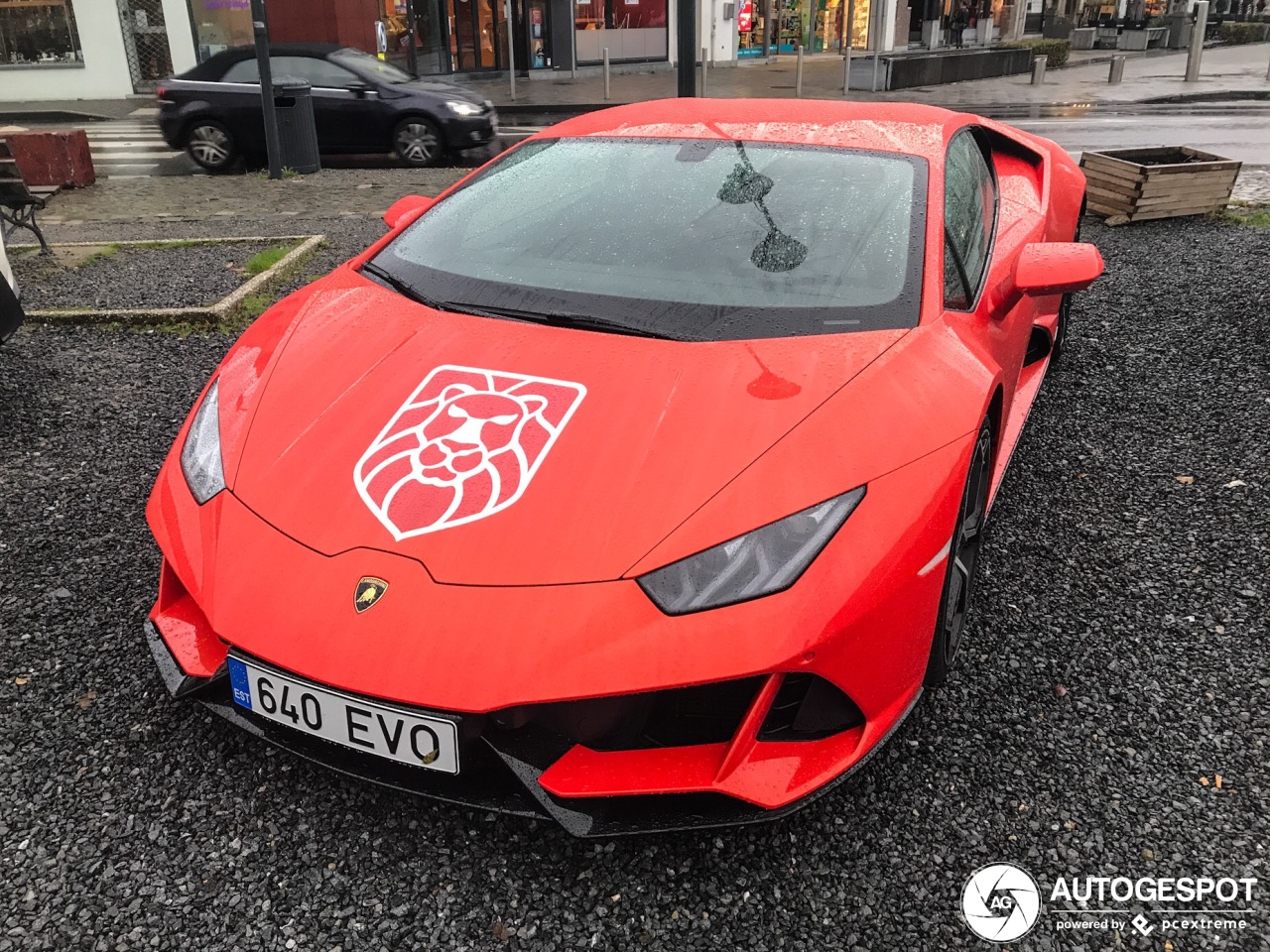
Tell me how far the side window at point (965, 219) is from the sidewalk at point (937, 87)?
46.2 ft

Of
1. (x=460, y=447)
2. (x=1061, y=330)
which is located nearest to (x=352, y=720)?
(x=460, y=447)

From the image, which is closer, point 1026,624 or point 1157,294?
point 1026,624

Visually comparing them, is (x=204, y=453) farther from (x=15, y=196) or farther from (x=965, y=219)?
(x=15, y=196)

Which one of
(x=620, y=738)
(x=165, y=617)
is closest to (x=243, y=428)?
(x=165, y=617)

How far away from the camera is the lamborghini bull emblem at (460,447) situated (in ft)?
6.57

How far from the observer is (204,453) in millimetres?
2320

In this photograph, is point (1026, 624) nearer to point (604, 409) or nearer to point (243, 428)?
point (604, 409)

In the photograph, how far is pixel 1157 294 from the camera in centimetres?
580

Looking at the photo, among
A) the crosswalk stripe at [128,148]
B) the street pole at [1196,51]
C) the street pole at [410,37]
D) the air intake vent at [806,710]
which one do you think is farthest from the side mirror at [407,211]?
the street pole at [1196,51]

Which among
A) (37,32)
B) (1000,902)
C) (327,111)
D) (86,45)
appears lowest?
(1000,902)

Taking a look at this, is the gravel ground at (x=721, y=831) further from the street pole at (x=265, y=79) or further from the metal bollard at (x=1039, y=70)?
the metal bollard at (x=1039, y=70)

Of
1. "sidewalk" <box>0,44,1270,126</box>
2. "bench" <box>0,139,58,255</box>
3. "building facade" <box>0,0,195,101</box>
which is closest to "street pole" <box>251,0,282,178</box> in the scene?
"bench" <box>0,139,58,255</box>

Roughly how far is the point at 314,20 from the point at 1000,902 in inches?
778

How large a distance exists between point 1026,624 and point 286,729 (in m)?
1.94
